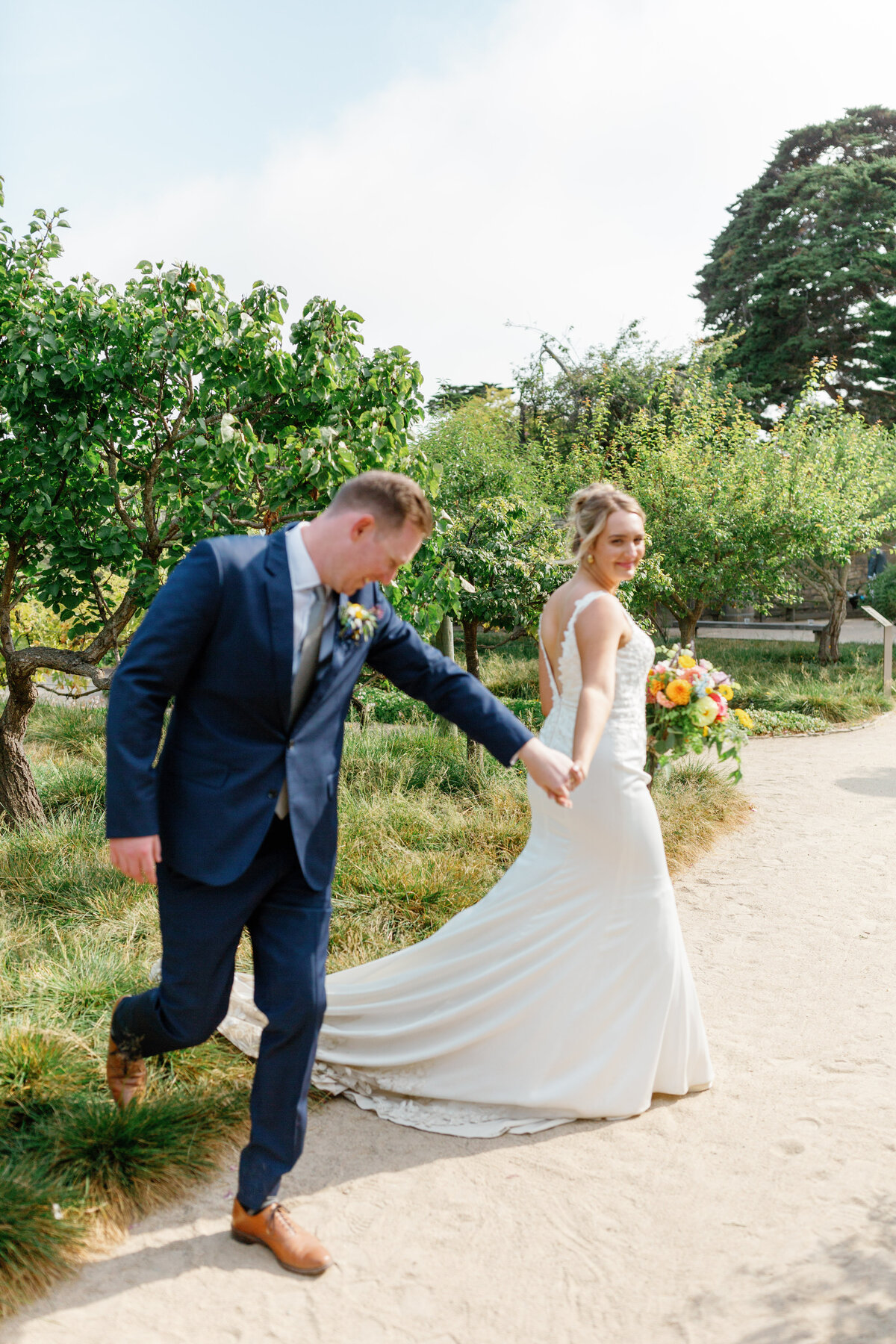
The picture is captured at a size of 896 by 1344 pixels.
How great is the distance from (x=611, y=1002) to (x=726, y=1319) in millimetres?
1092

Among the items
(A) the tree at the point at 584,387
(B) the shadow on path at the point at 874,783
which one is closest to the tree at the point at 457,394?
(A) the tree at the point at 584,387

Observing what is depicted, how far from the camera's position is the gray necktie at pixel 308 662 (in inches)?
102

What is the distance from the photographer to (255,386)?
5.68 meters

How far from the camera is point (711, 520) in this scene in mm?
13477

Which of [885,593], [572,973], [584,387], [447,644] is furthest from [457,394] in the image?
[572,973]

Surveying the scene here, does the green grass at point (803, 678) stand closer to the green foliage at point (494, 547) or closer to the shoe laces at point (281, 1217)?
the green foliage at point (494, 547)

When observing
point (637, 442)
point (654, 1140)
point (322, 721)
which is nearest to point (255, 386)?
point (322, 721)

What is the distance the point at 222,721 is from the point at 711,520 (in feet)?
38.9

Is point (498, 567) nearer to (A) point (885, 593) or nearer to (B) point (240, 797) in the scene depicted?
(B) point (240, 797)

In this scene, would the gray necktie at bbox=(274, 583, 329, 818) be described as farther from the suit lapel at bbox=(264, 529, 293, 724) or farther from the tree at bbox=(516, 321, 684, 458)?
the tree at bbox=(516, 321, 684, 458)

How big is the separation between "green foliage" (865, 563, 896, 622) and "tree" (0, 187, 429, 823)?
1390cm

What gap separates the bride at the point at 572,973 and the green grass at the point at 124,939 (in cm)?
58

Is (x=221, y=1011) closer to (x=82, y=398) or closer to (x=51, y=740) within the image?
(x=82, y=398)

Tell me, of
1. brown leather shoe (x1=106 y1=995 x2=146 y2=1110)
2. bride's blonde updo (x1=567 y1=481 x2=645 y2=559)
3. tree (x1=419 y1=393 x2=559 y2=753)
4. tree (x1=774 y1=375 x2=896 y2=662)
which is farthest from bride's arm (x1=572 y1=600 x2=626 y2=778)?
tree (x1=774 y1=375 x2=896 y2=662)
